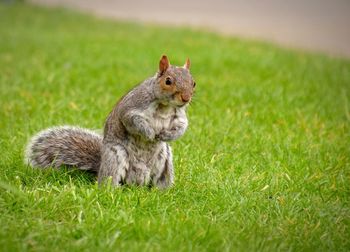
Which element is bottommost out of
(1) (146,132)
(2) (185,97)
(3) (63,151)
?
(3) (63,151)

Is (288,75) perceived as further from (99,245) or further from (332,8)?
(332,8)

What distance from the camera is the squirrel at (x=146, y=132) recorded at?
11.4 feet

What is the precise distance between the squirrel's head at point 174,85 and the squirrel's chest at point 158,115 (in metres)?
0.09

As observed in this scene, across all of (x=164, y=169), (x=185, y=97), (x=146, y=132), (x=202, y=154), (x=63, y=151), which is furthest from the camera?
(x=202, y=154)

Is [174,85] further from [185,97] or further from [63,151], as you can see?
[63,151]

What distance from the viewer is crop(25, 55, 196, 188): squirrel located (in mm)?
3473

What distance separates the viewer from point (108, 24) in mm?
11742

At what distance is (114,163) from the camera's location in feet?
11.7

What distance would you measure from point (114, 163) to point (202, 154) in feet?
3.41

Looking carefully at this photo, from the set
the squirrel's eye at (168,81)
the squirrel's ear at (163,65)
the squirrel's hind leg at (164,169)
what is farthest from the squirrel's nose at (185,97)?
the squirrel's hind leg at (164,169)

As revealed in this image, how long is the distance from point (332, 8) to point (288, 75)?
590 cm

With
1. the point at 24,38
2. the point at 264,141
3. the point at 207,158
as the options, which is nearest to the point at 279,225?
the point at 207,158

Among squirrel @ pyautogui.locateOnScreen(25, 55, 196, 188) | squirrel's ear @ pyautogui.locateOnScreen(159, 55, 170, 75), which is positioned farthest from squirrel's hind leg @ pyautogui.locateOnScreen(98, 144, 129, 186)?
squirrel's ear @ pyautogui.locateOnScreen(159, 55, 170, 75)

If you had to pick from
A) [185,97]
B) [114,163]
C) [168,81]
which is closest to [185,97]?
[185,97]
